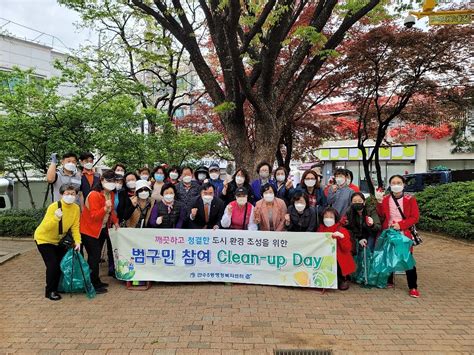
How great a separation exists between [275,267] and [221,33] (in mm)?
4647

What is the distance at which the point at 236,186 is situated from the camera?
21.0 ft

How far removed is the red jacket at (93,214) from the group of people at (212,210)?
1cm

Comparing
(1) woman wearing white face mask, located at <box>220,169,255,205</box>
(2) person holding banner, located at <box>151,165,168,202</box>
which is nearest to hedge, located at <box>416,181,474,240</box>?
(1) woman wearing white face mask, located at <box>220,169,255,205</box>

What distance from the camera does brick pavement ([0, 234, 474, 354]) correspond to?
386cm

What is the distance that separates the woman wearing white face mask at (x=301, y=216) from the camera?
18.6 feet

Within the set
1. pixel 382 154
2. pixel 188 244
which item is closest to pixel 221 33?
pixel 188 244

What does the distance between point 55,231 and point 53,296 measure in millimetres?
942

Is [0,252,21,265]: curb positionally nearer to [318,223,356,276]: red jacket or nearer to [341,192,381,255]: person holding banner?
[318,223,356,276]: red jacket

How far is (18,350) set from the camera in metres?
3.74

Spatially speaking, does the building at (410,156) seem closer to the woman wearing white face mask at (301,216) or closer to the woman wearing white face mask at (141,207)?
the woman wearing white face mask at (301,216)

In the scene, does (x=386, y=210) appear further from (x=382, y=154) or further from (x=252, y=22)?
(x=382, y=154)

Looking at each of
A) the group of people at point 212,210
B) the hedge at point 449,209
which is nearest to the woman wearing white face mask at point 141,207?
the group of people at point 212,210

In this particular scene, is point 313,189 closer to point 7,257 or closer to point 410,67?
point 7,257

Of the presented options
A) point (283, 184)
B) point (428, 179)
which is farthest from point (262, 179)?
point (428, 179)
